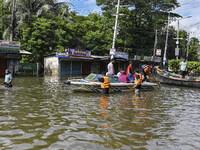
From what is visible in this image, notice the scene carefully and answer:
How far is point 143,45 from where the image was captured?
4172cm

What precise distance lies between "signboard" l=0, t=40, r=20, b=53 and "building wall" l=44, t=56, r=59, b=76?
739 cm

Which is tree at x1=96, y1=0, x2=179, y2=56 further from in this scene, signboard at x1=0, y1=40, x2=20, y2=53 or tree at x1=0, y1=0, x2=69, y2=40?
signboard at x1=0, y1=40, x2=20, y2=53

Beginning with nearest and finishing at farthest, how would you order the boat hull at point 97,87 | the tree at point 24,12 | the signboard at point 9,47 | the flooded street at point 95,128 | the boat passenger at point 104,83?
the flooded street at point 95,128
the boat passenger at point 104,83
the boat hull at point 97,87
the signboard at point 9,47
the tree at point 24,12

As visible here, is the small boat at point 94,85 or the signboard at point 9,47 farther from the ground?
the signboard at point 9,47

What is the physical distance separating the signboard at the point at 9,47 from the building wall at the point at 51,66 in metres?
7.39

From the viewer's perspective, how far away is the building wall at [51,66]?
28.3 metres

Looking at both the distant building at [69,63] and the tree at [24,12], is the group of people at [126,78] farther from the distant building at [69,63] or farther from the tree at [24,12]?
the tree at [24,12]

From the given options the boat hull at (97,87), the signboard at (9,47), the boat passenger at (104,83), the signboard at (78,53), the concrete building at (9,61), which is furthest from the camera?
the signboard at (78,53)

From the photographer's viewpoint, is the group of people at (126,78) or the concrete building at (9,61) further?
the concrete building at (9,61)

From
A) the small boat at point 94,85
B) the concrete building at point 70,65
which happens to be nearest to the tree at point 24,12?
the concrete building at point 70,65

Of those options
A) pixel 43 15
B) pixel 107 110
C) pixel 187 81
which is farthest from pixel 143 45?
pixel 107 110

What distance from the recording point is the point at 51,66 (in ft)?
95.7

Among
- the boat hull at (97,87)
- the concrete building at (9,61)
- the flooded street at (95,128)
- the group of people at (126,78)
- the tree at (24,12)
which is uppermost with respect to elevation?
the tree at (24,12)

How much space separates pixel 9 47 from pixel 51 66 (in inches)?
342
